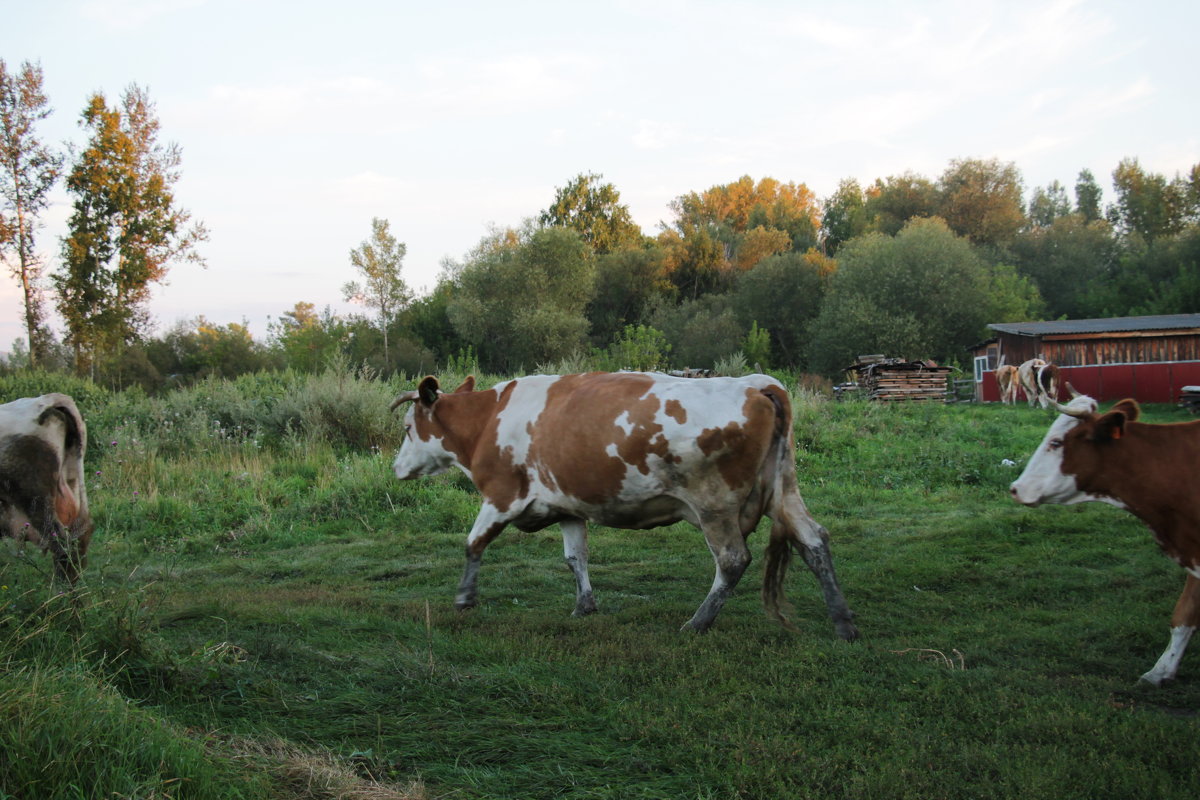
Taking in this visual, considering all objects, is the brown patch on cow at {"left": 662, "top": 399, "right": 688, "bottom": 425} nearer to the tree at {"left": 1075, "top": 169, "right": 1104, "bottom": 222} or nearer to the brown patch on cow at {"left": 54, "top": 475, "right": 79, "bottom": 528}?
the brown patch on cow at {"left": 54, "top": 475, "right": 79, "bottom": 528}

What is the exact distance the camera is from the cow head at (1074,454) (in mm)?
5496

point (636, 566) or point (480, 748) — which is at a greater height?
point (480, 748)

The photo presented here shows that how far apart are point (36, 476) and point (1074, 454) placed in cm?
721

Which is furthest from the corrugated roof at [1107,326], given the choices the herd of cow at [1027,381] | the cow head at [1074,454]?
the cow head at [1074,454]

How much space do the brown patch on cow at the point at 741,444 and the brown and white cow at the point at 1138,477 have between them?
1.65 m

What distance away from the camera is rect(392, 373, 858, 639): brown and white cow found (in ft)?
19.8

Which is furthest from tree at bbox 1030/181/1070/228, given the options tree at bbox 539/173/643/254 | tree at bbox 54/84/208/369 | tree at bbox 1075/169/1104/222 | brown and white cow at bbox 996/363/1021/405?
tree at bbox 54/84/208/369

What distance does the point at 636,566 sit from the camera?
8.77m

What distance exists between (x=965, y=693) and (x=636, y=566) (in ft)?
14.7

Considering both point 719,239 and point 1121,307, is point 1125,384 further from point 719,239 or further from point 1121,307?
point 719,239

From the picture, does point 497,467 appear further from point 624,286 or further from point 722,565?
point 624,286

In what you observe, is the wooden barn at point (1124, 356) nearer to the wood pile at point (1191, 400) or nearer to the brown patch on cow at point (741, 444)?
the wood pile at point (1191, 400)

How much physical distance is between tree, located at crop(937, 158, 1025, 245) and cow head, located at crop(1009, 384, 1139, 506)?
227 feet

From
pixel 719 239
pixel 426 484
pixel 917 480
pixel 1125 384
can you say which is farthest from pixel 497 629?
pixel 719 239
